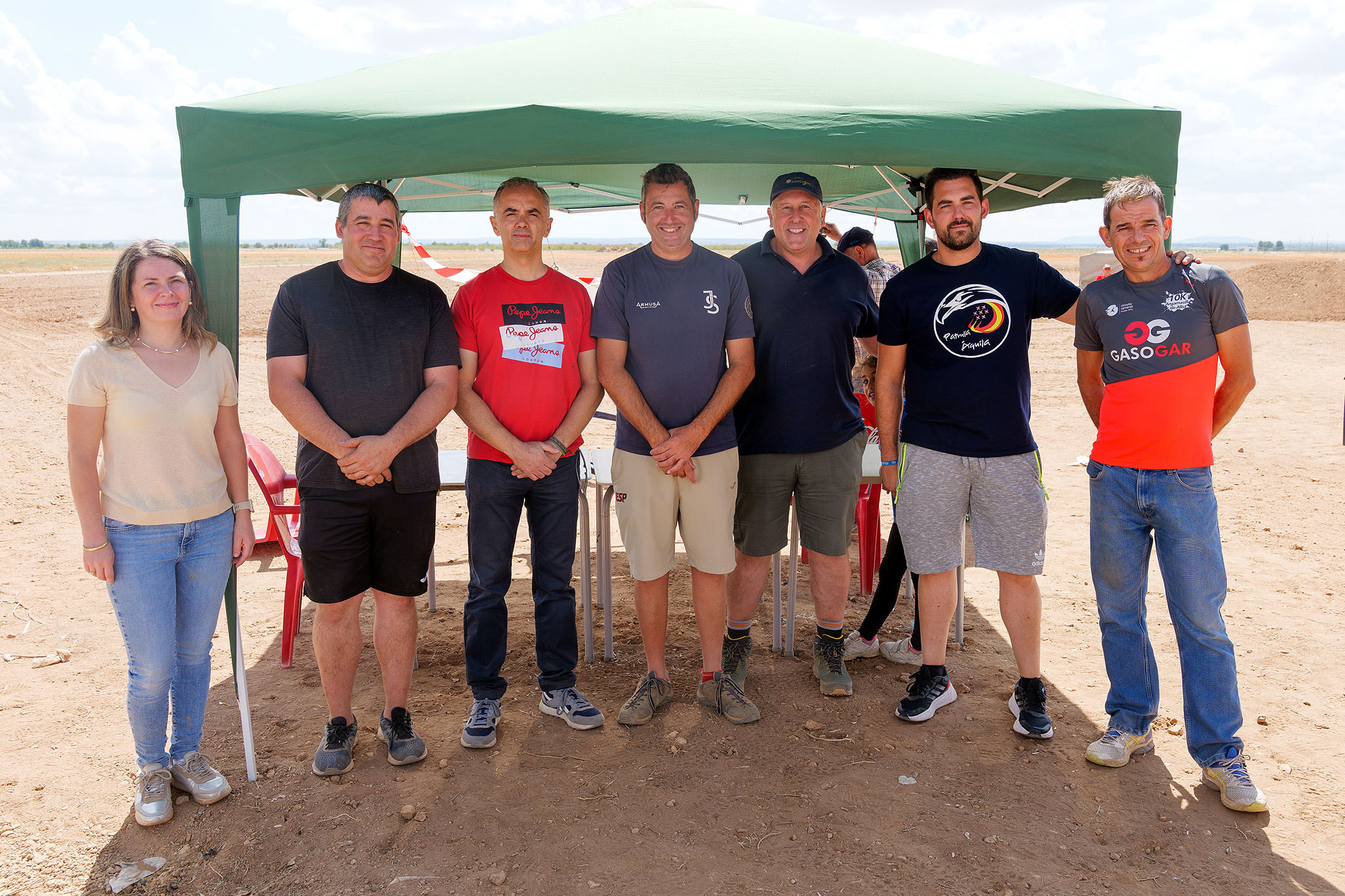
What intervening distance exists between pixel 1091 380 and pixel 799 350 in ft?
3.55

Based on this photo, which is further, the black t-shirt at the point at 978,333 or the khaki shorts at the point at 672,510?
the khaki shorts at the point at 672,510

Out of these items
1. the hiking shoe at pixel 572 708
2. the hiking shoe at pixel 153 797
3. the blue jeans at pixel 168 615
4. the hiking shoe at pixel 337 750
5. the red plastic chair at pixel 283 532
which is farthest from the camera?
the red plastic chair at pixel 283 532

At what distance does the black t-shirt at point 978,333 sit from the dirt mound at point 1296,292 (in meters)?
20.9

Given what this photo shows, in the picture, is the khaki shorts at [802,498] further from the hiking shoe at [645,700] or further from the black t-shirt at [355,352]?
the black t-shirt at [355,352]

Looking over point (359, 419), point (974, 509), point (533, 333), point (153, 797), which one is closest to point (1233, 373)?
point (974, 509)

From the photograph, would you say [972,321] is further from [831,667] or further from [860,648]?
[860,648]

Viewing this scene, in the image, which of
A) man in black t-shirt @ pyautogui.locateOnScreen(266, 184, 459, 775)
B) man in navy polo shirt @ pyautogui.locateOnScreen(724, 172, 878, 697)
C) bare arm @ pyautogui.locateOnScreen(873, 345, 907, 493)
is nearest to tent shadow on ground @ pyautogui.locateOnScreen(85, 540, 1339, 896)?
man in black t-shirt @ pyautogui.locateOnScreen(266, 184, 459, 775)

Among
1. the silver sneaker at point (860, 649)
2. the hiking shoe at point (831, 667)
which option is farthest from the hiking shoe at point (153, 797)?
the silver sneaker at point (860, 649)

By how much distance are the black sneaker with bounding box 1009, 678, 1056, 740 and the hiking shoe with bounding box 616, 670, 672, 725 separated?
4.62 ft

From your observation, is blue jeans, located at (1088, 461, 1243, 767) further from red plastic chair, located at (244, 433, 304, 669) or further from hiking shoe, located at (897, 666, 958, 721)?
red plastic chair, located at (244, 433, 304, 669)

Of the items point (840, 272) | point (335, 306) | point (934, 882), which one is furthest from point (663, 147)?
point (934, 882)

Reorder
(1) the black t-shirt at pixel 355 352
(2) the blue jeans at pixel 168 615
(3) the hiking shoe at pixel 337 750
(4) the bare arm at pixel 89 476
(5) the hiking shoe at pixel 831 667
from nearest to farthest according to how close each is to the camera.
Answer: (4) the bare arm at pixel 89 476 → (2) the blue jeans at pixel 168 615 → (1) the black t-shirt at pixel 355 352 → (3) the hiking shoe at pixel 337 750 → (5) the hiking shoe at pixel 831 667

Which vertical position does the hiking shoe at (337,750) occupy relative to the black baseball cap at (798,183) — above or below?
below

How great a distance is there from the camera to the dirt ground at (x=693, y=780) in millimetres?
2564
